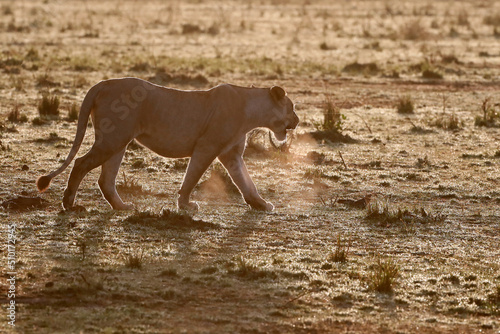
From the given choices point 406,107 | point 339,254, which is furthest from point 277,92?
point 406,107

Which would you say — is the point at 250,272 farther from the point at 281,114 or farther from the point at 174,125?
the point at 281,114

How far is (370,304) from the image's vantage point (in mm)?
7219

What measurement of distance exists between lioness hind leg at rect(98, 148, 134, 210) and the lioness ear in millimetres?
1683

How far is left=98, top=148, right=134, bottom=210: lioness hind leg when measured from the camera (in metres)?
9.60

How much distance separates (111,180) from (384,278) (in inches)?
132

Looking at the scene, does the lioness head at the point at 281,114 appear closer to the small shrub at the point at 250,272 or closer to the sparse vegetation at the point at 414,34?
the small shrub at the point at 250,272

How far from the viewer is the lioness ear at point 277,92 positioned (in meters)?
10.0

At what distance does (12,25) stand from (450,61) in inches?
614

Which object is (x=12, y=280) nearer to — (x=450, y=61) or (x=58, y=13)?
(x=450, y=61)

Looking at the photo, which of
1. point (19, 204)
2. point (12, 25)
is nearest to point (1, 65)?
point (12, 25)

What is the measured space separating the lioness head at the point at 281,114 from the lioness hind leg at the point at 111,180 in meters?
1.68

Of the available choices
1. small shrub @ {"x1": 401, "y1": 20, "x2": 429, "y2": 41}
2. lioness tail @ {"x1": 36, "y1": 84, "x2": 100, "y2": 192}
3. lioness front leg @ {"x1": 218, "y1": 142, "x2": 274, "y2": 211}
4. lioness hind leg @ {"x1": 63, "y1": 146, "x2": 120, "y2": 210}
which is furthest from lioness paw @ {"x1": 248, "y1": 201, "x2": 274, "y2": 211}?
small shrub @ {"x1": 401, "y1": 20, "x2": 429, "y2": 41}

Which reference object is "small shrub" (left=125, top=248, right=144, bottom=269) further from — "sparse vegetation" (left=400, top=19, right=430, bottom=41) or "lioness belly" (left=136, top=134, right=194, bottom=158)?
"sparse vegetation" (left=400, top=19, right=430, bottom=41)

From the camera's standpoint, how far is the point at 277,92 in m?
10.1
